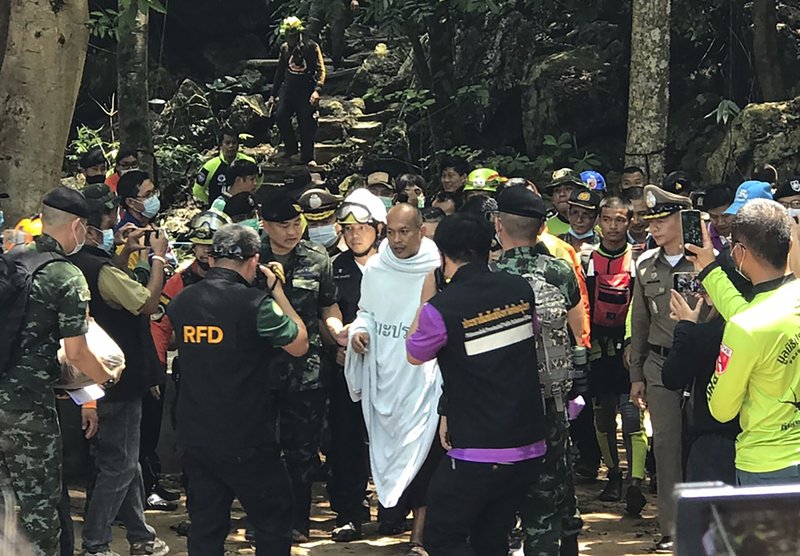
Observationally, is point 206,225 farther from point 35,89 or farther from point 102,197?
point 35,89

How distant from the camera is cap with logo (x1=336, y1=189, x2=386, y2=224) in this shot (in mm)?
7562

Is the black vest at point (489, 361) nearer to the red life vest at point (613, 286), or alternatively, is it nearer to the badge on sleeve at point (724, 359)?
the badge on sleeve at point (724, 359)

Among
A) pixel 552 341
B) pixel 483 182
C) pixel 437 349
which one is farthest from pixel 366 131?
pixel 437 349

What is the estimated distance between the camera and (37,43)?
311 inches

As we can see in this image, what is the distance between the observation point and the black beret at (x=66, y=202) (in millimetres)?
5637

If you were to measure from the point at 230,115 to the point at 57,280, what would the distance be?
13.6 meters

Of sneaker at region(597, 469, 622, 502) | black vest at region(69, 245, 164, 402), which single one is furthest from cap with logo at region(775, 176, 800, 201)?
black vest at region(69, 245, 164, 402)

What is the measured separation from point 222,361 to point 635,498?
354 centimetres

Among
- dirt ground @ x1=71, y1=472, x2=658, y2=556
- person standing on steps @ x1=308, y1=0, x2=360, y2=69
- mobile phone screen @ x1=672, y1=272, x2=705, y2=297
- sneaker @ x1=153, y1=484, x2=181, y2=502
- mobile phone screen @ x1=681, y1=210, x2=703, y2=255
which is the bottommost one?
dirt ground @ x1=71, y1=472, x2=658, y2=556

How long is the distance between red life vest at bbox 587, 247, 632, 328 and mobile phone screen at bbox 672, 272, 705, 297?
187 centimetres

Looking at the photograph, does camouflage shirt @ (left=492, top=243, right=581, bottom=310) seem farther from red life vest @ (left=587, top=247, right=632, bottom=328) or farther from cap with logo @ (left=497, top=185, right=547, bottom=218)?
red life vest @ (left=587, top=247, right=632, bottom=328)

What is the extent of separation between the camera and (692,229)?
5613mm

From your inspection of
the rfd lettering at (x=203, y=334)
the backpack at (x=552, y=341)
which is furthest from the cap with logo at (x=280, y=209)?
the backpack at (x=552, y=341)

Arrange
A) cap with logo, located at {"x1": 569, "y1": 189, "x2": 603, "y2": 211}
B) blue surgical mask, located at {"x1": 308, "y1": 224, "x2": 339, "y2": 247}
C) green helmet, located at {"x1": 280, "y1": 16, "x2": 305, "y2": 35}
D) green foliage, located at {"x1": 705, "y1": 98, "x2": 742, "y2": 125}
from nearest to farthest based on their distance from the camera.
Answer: blue surgical mask, located at {"x1": 308, "y1": 224, "x2": 339, "y2": 247}, cap with logo, located at {"x1": 569, "y1": 189, "x2": 603, "y2": 211}, green foliage, located at {"x1": 705, "y1": 98, "x2": 742, "y2": 125}, green helmet, located at {"x1": 280, "y1": 16, "x2": 305, "y2": 35}
